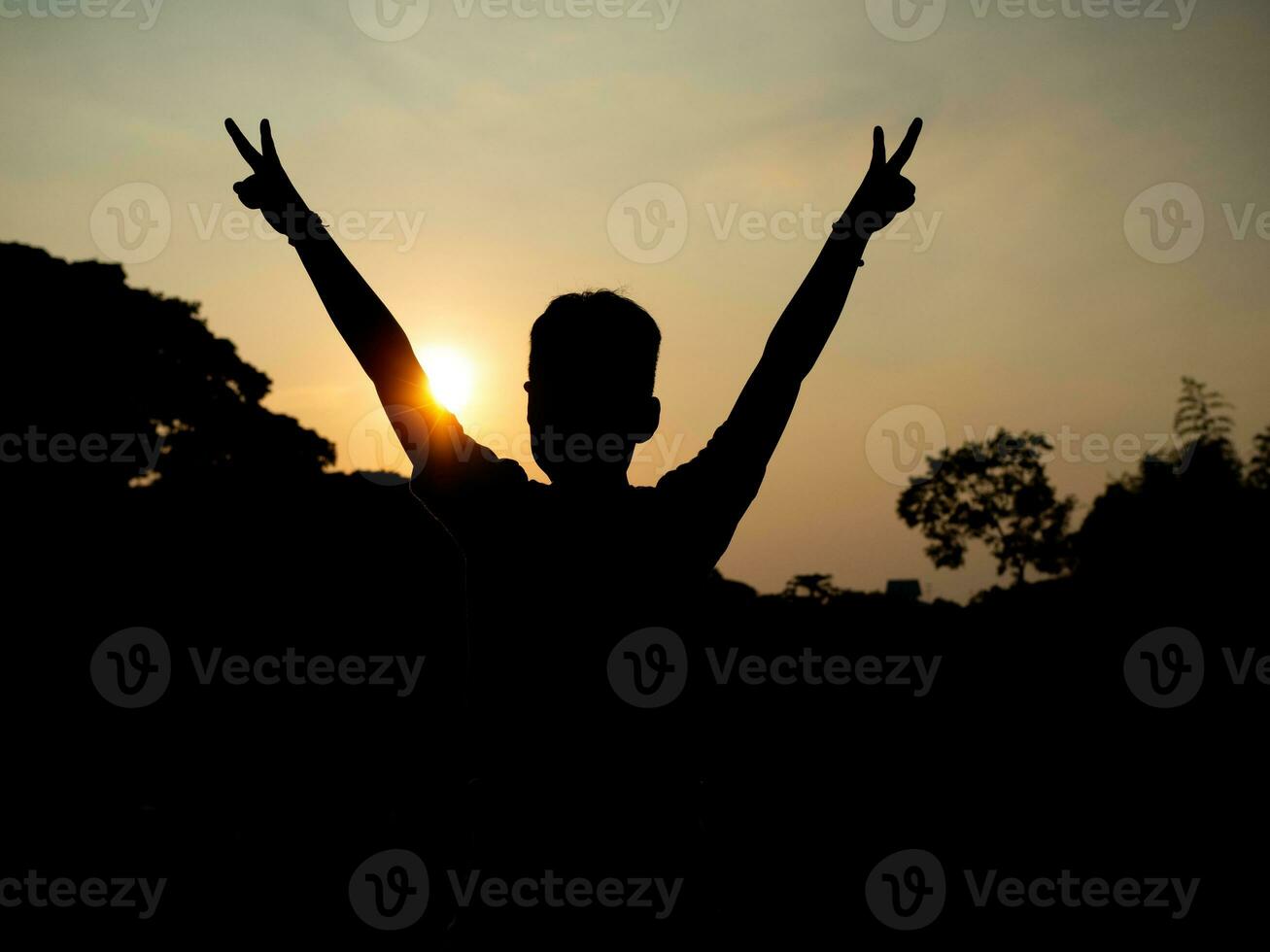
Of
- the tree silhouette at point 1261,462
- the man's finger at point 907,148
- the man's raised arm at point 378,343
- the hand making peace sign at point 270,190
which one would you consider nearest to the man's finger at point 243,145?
the hand making peace sign at point 270,190

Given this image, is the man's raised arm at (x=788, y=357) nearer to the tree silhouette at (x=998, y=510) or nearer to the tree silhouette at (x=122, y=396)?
the tree silhouette at (x=122, y=396)

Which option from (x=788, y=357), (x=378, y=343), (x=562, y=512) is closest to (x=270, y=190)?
(x=378, y=343)

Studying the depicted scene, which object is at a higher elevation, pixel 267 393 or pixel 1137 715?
pixel 267 393

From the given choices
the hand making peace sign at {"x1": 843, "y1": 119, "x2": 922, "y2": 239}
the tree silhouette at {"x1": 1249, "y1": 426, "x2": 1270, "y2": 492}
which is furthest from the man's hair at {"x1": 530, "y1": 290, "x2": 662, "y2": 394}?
the tree silhouette at {"x1": 1249, "y1": 426, "x2": 1270, "y2": 492}

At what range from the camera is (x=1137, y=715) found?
688 inches

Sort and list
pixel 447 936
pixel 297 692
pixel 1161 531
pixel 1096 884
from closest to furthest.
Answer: pixel 447 936 → pixel 1096 884 → pixel 297 692 → pixel 1161 531

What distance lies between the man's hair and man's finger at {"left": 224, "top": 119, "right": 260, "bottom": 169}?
67 cm

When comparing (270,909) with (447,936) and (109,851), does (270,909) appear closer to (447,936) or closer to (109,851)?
(109,851)

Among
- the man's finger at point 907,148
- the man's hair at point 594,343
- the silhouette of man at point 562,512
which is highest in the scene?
the man's finger at point 907,148

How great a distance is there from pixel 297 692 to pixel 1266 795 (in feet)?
64.5

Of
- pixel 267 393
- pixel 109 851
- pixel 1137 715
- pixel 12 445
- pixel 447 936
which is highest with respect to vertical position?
pixel 267 393

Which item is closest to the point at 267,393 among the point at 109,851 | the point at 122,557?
the point at 122,557

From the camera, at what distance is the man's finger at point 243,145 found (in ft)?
6.12

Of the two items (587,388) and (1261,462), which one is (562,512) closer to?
(587,388)
